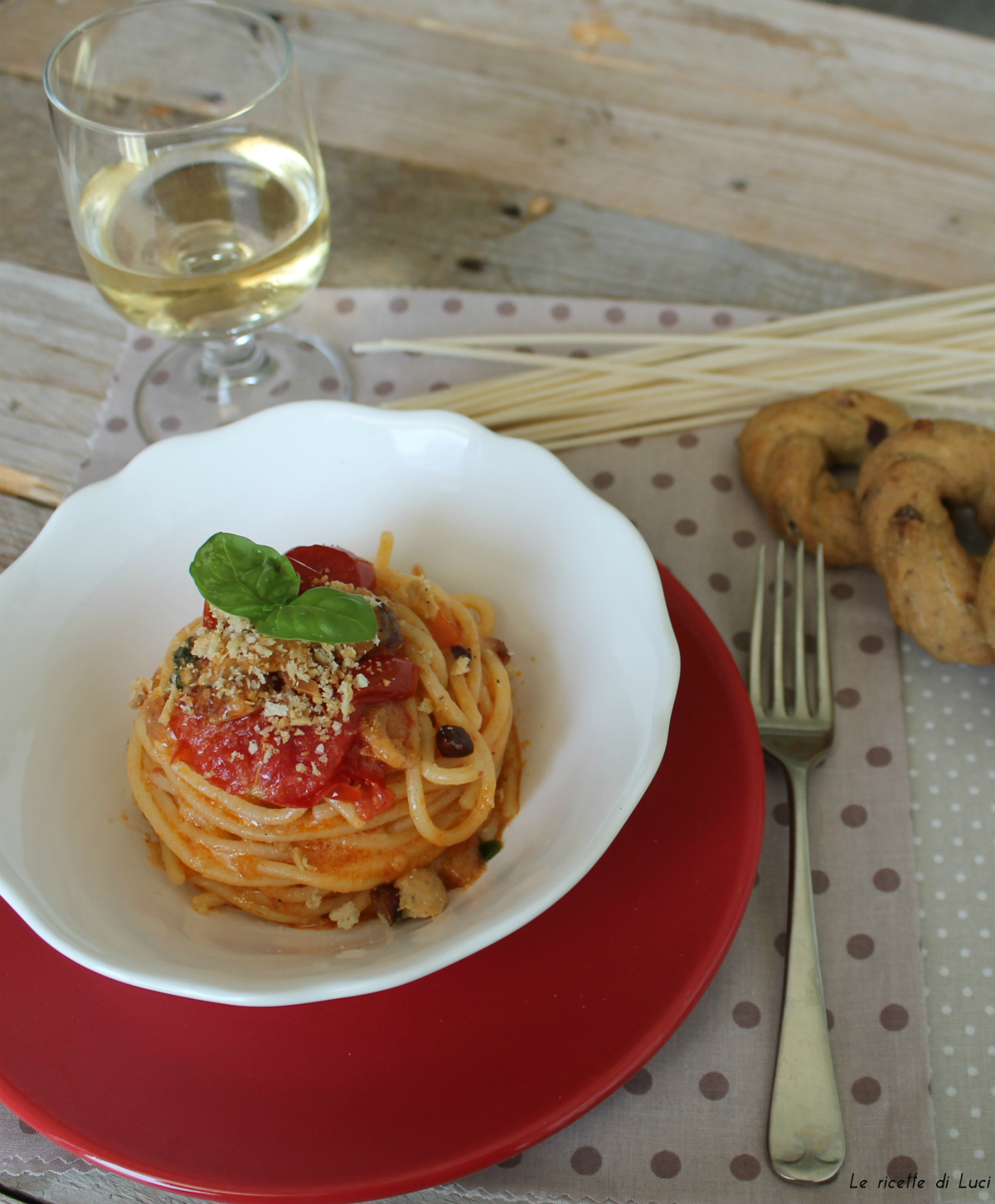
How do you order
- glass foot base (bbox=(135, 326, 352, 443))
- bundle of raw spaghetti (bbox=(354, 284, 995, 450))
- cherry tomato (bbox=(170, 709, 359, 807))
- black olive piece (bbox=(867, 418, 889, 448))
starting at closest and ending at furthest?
cherry tomato (bbox=(170, 709, 359, 807)) → black olive piece (bbox=(867, 418, 889, 448)) → bundle of raw spaghetti (bbox=(354, 284, 995, 450)) → glass foot base (bbox=(135, 326, 352, 443))

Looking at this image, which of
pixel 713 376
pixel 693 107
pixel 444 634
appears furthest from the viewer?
pixel 693 107

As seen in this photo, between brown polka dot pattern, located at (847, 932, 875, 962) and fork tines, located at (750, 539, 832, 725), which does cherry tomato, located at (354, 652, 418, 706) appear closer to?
fork tines, located at (750, 539, 832, 725)

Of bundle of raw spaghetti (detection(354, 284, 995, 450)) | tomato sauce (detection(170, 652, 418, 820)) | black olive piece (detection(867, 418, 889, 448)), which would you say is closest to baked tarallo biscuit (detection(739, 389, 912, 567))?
black olive piece (detection(867, 418, 889, 448))

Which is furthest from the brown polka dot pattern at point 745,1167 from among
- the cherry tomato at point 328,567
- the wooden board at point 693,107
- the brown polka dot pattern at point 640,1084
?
the wooden board at point 693,107

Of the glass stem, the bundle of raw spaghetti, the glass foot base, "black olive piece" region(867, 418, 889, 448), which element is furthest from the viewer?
the glass stem

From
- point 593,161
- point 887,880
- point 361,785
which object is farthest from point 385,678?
point 593,161

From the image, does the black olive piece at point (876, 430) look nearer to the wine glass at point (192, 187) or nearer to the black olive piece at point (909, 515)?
the black olive piece at point (909, 515)

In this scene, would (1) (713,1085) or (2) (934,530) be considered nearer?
(1) (713,1085)

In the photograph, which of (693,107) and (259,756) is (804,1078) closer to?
(259,756)
